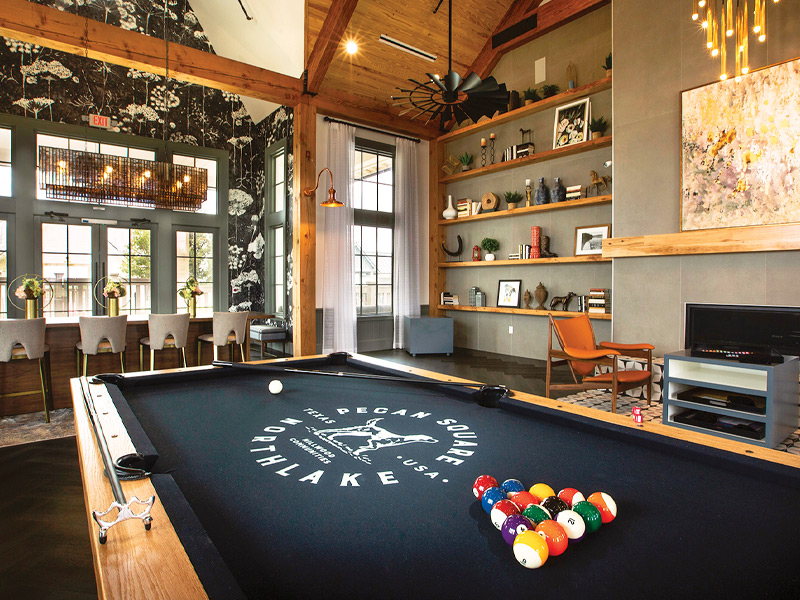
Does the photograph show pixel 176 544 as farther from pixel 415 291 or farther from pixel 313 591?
pixel 415 291

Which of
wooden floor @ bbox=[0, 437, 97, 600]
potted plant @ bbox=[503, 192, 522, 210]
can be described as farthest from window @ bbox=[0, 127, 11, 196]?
potted plant @ bbox=[503, 192, 522, 210]

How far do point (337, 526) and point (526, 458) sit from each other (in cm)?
61

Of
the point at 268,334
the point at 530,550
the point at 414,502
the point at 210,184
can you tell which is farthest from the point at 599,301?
the point at 210,184

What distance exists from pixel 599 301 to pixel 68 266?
7316mm

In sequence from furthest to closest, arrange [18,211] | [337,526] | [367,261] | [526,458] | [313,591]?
[367,261] → [18,211] → [526,458] → [337,526] → [313,591]

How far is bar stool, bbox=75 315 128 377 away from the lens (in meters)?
4.22

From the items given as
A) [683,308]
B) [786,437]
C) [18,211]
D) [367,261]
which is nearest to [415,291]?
[367,261]

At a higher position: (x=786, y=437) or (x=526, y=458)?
(x=526, y=458)

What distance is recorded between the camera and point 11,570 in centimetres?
176

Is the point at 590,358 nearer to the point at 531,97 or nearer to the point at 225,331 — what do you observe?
the point at 225,331

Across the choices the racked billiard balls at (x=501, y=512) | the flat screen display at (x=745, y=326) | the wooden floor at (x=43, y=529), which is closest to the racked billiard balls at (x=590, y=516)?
the racked billiard balls at (x=501, y=512)

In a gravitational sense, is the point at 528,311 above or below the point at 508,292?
below

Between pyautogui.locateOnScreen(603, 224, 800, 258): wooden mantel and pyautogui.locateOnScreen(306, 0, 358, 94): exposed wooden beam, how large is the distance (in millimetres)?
3895

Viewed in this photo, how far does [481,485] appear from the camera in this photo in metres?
1.05
